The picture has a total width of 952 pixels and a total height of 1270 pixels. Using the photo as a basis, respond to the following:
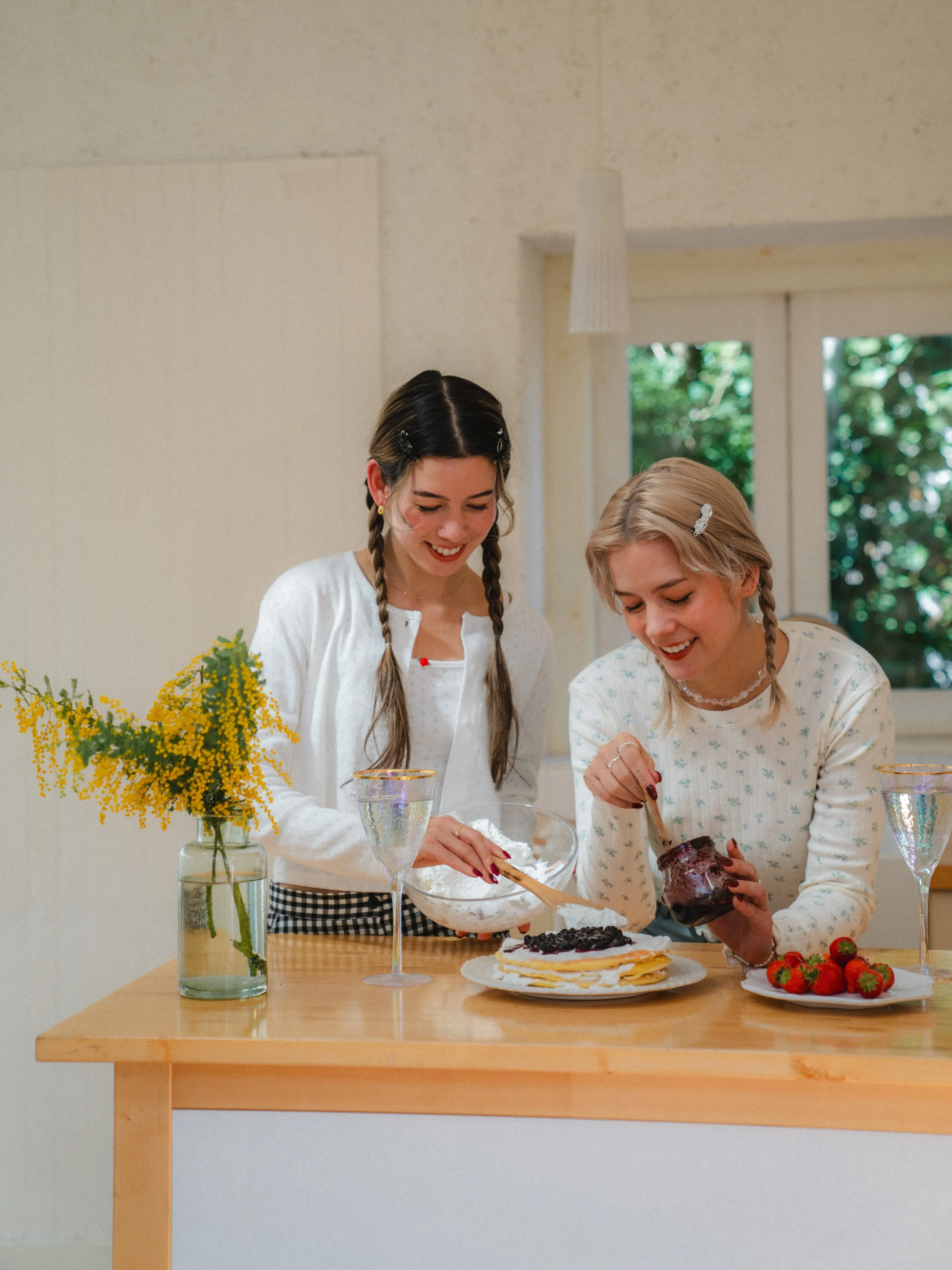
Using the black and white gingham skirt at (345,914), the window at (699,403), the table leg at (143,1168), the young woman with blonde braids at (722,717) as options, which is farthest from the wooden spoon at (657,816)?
the window at (699,403)

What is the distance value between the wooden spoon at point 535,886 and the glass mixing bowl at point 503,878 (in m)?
0.03

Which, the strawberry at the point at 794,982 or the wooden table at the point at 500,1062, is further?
the strawberry at the point at 794,982

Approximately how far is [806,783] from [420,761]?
1.81 feet

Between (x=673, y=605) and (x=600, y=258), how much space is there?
3.49 ft

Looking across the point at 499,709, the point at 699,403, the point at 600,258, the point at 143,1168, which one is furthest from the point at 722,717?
the point at 699,403

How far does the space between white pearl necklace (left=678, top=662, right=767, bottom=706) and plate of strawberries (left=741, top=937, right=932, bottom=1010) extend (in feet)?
1.49

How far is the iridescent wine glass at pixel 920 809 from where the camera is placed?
1247 millimetres

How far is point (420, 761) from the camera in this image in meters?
1.84

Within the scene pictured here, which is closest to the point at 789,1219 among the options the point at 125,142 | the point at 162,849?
the point at 162,849

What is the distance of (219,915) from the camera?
4.29ft

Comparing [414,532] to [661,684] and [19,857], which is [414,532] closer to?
[661,684]

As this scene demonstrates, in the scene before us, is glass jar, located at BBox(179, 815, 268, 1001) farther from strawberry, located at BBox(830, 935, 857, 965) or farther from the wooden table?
strawberry, located at BBox(830, 935, 857, 965)

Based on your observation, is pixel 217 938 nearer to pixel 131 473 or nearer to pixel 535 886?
pixel 535 886

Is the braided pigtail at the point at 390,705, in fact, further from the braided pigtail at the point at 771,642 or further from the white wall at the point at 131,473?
the white wall at the point at 131,473
